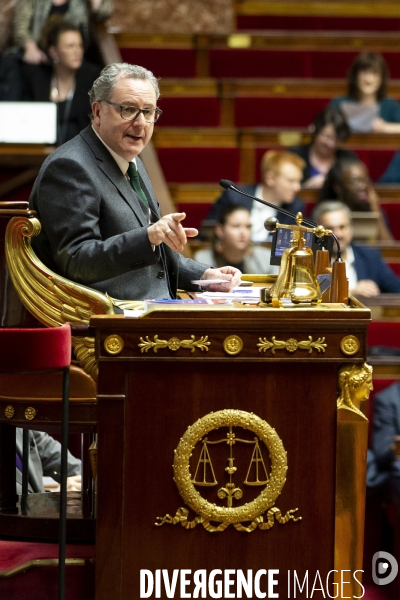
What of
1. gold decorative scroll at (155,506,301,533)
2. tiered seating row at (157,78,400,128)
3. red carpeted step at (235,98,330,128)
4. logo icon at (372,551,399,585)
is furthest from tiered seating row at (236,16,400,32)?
gold decorative scroll at (155,506,301,533)

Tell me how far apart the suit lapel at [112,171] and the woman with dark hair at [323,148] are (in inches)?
97.3

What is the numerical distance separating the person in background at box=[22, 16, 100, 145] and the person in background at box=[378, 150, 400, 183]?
1251 millimetres

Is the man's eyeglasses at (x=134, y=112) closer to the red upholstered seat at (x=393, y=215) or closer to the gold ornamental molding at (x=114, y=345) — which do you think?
the gold ornamental molding at (x=114, y=345)

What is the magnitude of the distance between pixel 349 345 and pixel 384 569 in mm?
1160

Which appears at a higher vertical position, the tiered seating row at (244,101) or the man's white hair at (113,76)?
the tiered seating row at (244,101)

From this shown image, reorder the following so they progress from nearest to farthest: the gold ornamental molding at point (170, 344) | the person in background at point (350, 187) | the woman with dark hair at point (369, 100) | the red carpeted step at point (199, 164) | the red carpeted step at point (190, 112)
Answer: the gold ornamental molding at point (170, 344), the person in background at point (350, 187), the red carpeted step at point (199, 164), the woman with dark hair at point (369, 100), the red carpeted step at point (190, 112)

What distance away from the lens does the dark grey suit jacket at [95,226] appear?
183cm

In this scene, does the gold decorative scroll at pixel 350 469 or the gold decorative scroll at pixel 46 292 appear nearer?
the gold decorative scroll at pixel 350 469

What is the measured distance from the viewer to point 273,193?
160 inches

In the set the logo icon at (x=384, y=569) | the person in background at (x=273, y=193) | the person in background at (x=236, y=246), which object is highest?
the person in background at (x=273, y=193)

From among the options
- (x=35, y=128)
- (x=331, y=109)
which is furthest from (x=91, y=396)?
(x=331, y=109)

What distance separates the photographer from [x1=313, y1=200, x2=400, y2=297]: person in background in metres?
3.72

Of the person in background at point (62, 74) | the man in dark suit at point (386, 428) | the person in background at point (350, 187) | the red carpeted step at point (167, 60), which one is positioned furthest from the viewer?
the red carpeted step at point (167, 60)

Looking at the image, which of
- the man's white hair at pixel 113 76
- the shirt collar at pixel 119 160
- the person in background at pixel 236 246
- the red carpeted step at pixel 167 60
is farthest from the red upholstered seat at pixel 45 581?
the red carpeted step at pixel 167 60
